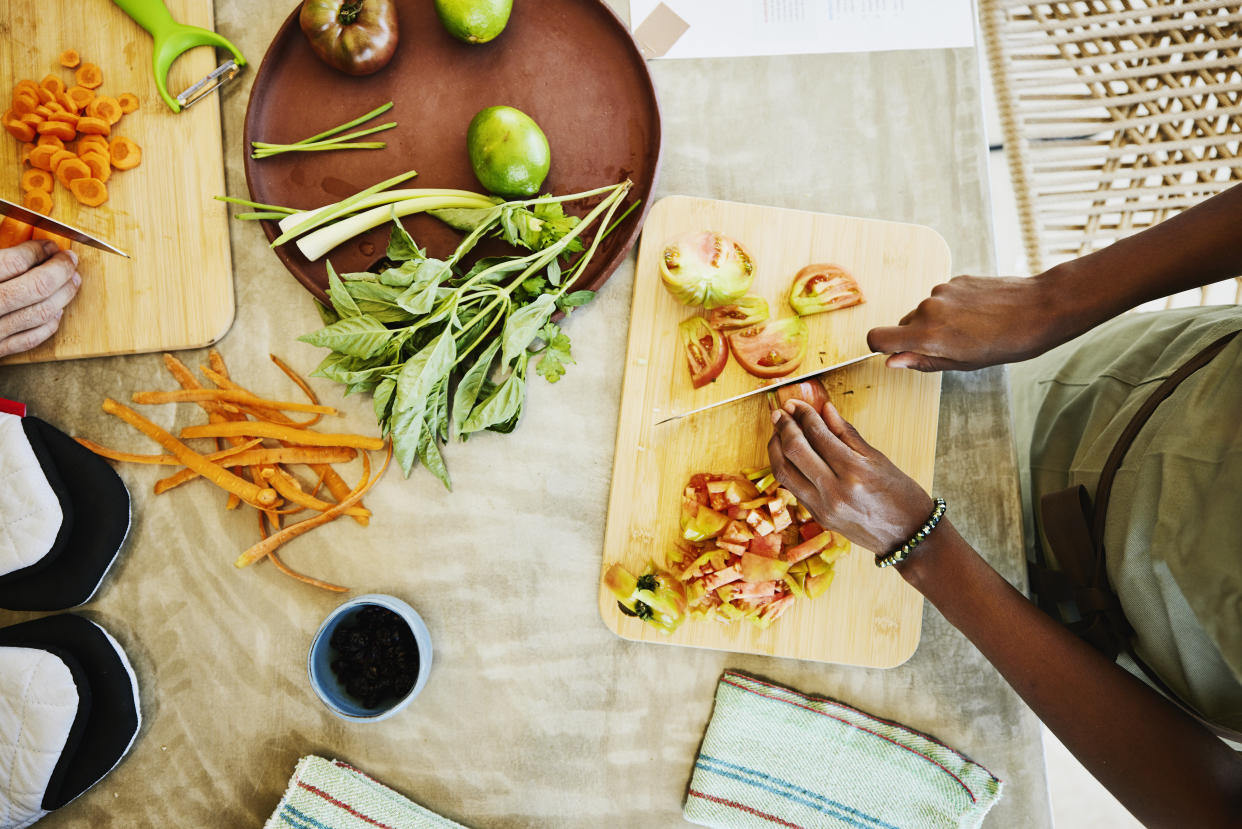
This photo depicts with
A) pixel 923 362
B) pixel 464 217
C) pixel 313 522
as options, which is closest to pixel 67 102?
pixel 464 217

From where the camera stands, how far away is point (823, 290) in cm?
136

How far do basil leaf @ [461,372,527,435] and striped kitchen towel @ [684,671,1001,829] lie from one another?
0.67m

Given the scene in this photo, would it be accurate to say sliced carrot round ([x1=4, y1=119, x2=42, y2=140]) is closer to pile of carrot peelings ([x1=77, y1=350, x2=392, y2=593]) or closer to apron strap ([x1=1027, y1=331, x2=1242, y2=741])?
pile of carrot peelings ([x1=77, y1=350, x2=392, y2=593])

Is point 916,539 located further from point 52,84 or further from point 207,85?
point 52,84

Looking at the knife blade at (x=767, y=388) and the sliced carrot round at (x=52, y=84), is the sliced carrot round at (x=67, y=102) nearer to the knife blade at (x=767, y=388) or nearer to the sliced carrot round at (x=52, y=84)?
the sliced carrot round at (x=52, y=84)

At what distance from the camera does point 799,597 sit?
137 cm

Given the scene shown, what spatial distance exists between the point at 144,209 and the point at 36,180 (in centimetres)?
21

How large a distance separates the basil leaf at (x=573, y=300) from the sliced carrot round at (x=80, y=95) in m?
1.04

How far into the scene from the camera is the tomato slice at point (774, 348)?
1.36 m

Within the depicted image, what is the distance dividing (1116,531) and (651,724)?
871 millimetres

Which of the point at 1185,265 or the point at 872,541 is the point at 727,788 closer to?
the point at 872,541

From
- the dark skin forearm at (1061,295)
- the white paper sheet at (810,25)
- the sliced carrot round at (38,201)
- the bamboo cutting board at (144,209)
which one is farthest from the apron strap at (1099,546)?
the sliced carrot round at (38,201)

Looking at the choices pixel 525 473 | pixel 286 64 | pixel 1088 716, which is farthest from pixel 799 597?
pixel 286 64

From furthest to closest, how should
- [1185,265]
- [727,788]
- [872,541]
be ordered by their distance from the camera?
1. [727,788]
2. [872,541]
3. [1185,265]
